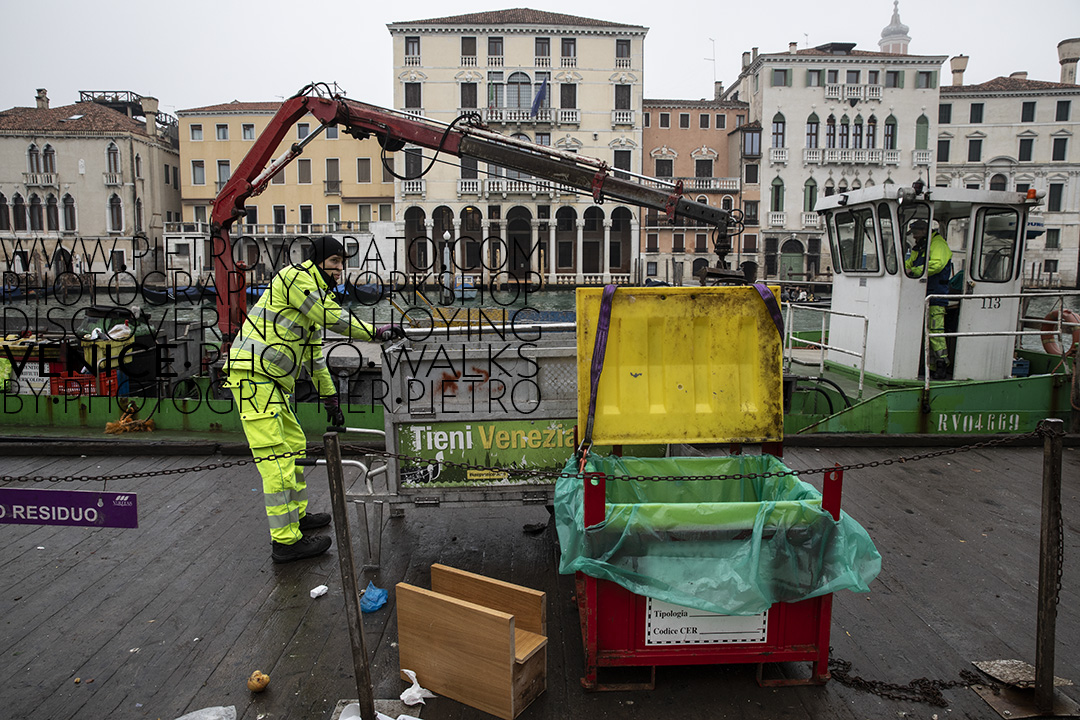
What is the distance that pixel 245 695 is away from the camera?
10.4 feet

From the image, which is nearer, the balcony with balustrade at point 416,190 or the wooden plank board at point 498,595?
the wooden plank board at point 498,595

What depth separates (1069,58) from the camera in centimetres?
5400

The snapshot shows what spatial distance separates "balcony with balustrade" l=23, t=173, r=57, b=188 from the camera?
49.1m

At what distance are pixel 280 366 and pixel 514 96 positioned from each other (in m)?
47.4

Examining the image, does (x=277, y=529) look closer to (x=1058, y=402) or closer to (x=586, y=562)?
(x=586, y=562)

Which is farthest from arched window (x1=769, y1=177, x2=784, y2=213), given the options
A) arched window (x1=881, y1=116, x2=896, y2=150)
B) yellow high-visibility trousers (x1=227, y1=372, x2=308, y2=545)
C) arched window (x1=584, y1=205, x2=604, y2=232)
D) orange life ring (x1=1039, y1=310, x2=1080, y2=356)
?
yellow high-visibility trousers (x1=227, y1=372, x2=308, y2=545)

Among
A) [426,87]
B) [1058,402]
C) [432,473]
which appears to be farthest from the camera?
[426,87]

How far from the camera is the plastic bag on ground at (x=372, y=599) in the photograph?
394 cm

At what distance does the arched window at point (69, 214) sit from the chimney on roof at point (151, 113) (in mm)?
7249

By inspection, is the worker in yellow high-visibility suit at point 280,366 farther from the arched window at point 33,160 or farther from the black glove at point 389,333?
the arched window at point 33,160

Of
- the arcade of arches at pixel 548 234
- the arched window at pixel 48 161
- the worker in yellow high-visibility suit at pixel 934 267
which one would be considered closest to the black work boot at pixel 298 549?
the worker in yellow high-visibility suit at pixel 934 267

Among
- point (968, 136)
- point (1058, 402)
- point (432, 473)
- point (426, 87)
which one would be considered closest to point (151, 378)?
point (432, 473)

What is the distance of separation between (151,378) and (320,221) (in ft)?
148

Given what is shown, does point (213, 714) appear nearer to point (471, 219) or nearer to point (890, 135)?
point (471, 219)
